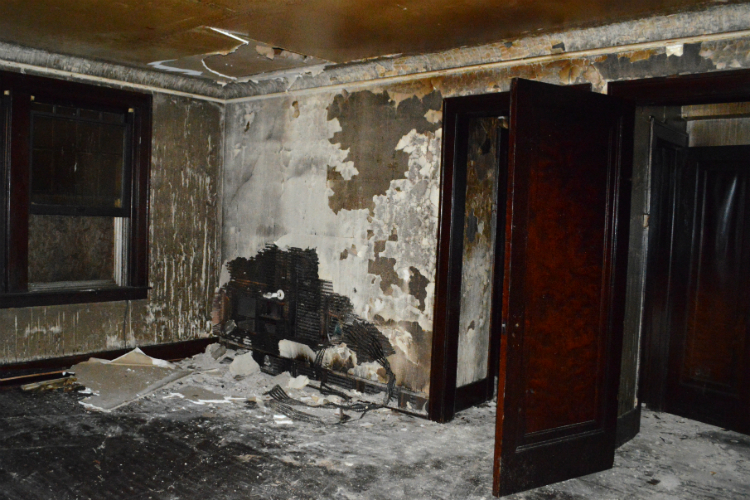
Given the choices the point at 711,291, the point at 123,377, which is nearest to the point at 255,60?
the point at 123,377

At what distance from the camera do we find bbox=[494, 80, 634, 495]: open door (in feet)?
9.46

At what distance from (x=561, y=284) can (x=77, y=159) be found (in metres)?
3.94

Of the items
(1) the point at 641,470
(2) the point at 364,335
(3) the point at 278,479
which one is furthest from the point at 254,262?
(1) the point at 641,470

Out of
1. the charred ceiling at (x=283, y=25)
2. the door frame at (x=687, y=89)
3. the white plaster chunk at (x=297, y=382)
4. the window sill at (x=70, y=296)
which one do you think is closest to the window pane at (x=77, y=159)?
the charred ceiling at (x=283, y=25)

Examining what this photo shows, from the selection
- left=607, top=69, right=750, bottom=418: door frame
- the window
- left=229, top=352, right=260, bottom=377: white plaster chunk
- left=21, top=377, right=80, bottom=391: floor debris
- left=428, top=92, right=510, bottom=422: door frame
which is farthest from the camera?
left=229, top=352, right=260, bottom=377: white plaster chunk

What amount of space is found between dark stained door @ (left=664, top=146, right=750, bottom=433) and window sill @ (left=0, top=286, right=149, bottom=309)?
4414 mm

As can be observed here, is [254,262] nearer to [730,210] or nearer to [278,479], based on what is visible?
[278,479]

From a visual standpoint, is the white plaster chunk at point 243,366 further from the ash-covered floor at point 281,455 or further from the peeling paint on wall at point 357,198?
the peeling paint on wall at point 357,198

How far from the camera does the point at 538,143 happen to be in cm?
292

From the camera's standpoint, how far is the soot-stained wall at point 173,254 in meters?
4.71

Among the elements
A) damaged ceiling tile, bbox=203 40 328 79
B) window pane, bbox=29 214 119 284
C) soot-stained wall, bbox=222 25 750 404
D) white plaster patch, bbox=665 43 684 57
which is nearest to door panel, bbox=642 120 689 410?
soot-stained wall, bbox=222 25 750 404

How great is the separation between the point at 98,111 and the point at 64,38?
0.90m

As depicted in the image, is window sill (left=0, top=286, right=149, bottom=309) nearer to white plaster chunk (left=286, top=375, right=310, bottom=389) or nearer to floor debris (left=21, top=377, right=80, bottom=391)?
floor debris (left=21, top=377, right=80, bottom=391)

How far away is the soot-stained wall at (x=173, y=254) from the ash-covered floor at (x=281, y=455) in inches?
26.5
